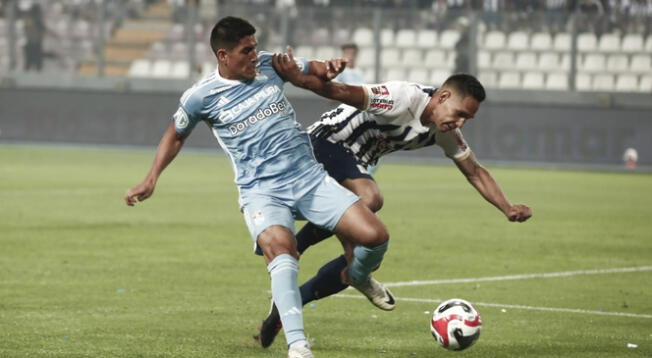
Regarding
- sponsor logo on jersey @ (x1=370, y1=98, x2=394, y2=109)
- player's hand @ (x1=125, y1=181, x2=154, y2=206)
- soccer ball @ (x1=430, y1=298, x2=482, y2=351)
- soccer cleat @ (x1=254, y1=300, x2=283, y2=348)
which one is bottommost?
soccer cleat @ (x1=254, y1=300, x2=283, y2=348)

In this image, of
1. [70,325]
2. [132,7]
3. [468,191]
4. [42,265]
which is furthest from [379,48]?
[70,325]

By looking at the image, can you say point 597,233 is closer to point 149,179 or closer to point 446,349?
point 446,349

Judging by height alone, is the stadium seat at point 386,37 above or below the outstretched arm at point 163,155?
below

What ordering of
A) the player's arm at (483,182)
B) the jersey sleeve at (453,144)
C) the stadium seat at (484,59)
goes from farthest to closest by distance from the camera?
the stadium seat at (484,59)
the player's arm at (483,182)
the jersey sleeve at (453,144)

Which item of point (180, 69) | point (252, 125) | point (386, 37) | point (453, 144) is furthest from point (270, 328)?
point (180, 69)

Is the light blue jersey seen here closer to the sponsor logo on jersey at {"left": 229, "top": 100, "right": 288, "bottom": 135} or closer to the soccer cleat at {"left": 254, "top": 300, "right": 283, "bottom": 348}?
the sponsor logo on jersey at {"left": 229, "top": 100, "right": 288, "bottom": 135}

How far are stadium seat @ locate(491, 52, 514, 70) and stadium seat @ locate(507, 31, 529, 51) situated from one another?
0.20 m

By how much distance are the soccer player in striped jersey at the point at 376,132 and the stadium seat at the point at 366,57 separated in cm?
2270

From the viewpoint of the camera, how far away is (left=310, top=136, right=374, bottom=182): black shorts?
7.55 metres

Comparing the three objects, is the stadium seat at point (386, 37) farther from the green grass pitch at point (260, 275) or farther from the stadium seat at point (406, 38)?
the green grass pitch at point (260, 275)

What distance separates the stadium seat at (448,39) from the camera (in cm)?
2955

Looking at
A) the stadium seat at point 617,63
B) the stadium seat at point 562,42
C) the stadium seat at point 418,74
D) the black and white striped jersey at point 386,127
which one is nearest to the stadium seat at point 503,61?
the stadium seat at point 562,42

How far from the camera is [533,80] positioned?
29.5 metres

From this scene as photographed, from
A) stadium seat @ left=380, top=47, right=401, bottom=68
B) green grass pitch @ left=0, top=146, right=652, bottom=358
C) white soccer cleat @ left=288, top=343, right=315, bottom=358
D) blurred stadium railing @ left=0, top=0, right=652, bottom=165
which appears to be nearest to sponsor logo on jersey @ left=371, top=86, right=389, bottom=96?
green grass pitch @ left=0, top=146, right=652, bottom=358
